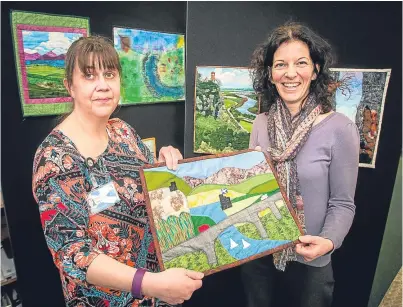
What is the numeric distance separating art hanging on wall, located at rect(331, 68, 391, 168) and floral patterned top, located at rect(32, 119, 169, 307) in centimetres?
147

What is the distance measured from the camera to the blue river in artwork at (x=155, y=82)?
2523mm

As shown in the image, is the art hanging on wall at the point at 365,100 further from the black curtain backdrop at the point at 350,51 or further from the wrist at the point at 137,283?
the wrist at the point at 137,283

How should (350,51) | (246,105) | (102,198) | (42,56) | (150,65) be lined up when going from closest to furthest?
(102,198), (42,56), (350,51), (246,105), (150,65)

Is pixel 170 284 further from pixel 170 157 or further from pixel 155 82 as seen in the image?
pixel 155 82

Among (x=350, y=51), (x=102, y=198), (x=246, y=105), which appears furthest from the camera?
(x=246, y=105)

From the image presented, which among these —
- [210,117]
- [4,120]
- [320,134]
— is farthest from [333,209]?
[4,120]

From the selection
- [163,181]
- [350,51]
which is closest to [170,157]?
[163,181]

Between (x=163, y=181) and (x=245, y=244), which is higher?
(x=163, y=181)

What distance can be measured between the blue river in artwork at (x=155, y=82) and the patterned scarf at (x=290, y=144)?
1.24 m

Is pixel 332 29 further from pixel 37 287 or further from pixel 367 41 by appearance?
pixel 37 287

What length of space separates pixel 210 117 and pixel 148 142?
0.66m

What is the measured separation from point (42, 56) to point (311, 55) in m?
1.58

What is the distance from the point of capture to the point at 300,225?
4.94 ft

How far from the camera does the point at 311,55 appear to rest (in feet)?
5.18
